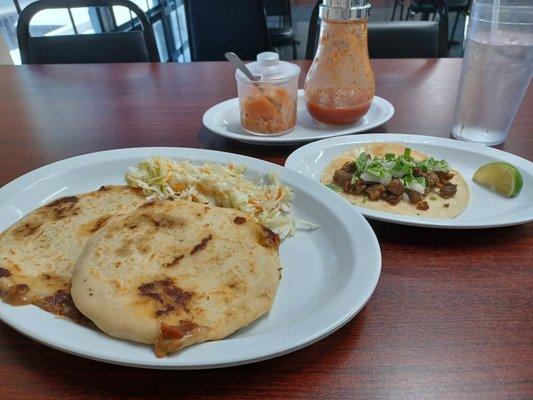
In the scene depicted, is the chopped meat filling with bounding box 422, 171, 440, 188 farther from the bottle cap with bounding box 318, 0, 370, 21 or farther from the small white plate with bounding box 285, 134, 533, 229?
the bottle cap with bounding box 318, 0, 370, 21

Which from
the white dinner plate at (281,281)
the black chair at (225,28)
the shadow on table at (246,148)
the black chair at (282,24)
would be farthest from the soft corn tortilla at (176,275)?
the black chair at (282,24)

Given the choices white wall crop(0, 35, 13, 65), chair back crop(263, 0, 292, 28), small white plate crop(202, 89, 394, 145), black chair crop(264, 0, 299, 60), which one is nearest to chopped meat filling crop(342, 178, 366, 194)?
small white plate crop(202, 89, 394, 145)

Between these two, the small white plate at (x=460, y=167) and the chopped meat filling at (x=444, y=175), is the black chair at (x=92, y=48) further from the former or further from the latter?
the chopped meat filling at (x=444, y=175)

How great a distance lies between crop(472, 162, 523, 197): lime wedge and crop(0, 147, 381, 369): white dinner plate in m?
0.54

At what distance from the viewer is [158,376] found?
780 millimetres

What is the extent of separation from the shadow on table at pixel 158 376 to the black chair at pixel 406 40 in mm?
2380

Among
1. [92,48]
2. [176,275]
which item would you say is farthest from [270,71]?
[92,48]

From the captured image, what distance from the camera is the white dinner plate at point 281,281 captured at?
0.73 metres

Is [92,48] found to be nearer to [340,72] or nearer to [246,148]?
[246,148]

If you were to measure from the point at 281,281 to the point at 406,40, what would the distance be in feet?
7.90

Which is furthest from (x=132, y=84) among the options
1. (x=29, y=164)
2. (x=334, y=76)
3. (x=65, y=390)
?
(x=65, y=390)

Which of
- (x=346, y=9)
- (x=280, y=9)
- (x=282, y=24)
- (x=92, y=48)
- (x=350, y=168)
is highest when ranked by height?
(x=346, y=9)

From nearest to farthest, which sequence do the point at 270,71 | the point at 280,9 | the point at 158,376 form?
the point at 158,376 < the point at 270,71 < the point at 280,9

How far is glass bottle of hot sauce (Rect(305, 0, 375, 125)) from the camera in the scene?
1.59 metres
